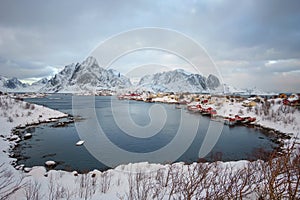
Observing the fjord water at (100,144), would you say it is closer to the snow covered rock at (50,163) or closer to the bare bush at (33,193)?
the snow covered rock at (50,163)

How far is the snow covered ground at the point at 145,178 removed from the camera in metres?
3.36

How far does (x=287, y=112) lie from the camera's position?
22719 mm

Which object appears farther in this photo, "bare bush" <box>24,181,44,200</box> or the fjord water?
the fjord water

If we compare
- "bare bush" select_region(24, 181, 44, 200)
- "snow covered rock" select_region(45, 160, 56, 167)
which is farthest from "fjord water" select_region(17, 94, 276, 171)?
"bare bush" select_region(24, 181, 44, 200)

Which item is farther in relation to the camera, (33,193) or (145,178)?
(145,178)

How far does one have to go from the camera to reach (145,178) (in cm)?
603

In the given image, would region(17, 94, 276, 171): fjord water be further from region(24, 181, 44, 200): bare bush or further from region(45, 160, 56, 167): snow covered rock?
region(24, 181, 44, 200): bare bush

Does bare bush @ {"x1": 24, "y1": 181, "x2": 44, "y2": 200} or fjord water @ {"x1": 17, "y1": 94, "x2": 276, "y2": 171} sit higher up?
bare bush @ {"x1": 24, "y1": 181, "x2": 44, "y2": 200}

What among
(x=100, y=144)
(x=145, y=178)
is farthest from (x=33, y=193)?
(x=100, y=144)

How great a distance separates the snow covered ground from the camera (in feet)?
11.0

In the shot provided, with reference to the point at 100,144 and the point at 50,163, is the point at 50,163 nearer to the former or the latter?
the point at 50,163

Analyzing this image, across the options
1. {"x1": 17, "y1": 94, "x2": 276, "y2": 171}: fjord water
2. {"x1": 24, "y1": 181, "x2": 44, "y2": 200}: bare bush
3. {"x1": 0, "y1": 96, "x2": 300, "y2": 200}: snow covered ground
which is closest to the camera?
{"x1": 0, "y1": 96, "x2": 300, "y2": 200}: snow covered ground

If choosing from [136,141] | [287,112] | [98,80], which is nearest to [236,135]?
[136,141]

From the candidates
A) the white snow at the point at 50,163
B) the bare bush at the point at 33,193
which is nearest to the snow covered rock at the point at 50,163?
the white snow at the point at 50,163
